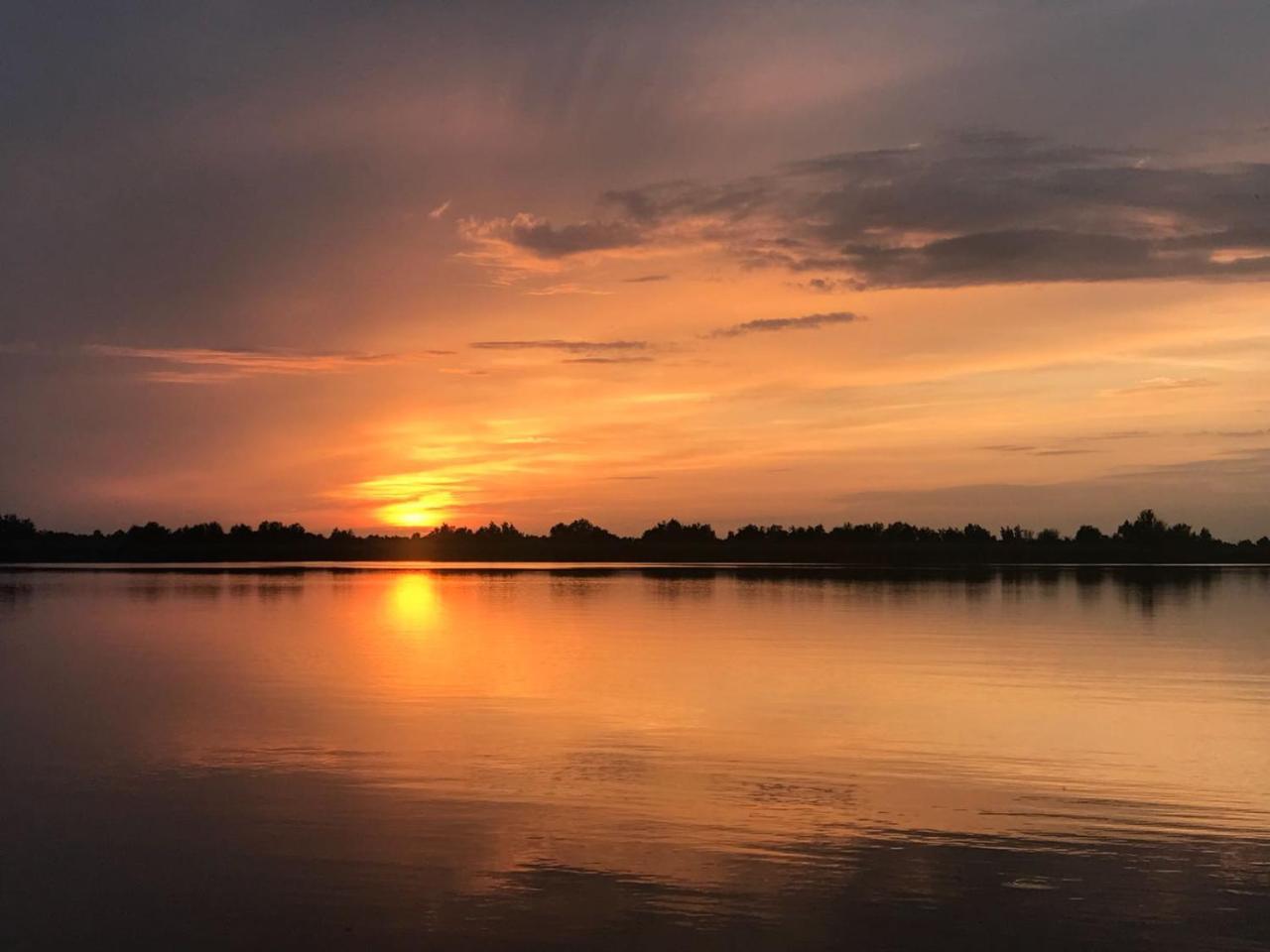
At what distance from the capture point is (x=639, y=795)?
13.1m

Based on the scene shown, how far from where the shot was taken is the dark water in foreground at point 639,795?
9.24 metres

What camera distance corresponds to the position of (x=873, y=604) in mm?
44750

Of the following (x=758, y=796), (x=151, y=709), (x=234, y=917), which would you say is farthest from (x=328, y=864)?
(x=151, y=709)

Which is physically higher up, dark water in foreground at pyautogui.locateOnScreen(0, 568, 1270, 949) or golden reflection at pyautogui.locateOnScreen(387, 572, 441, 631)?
golden reflection at pyautogui.locateOnScreen(387, 572, 441, 631)

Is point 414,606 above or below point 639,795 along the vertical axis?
above

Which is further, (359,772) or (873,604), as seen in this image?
(873,604)

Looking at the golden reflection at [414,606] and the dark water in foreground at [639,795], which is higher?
the golden reflection at [414,606]

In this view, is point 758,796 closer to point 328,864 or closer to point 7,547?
point 328,864

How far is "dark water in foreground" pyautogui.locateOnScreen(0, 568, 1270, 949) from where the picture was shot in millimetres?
9242

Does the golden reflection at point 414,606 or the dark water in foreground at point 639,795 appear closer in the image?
the dark water in foreground at point 639,795

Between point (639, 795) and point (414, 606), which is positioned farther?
point (414, 606)

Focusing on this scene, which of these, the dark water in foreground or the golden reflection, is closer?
the dark water in foreground

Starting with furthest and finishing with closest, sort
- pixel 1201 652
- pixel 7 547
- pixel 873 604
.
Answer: pixel 7 547
pixel 873 604
pixel 1201 652

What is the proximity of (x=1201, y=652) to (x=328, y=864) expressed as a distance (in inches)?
886
